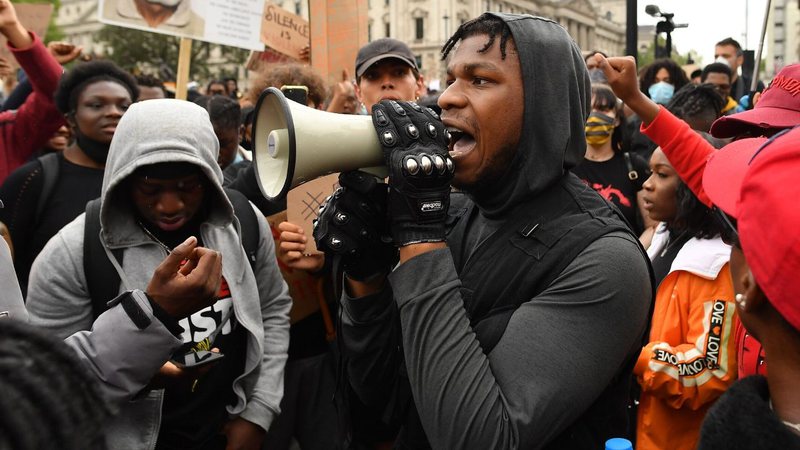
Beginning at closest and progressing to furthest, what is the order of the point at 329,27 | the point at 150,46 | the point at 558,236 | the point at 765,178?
the point at 765,178 → the point at 558,236 → the point at 329,27 → the point at 150,46

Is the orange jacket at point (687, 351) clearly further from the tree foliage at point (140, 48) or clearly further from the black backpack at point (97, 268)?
the tree foliage at point (140, 48)

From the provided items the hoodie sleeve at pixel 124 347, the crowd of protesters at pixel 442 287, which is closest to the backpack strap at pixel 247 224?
the crowd of protesters at pixel 442 287

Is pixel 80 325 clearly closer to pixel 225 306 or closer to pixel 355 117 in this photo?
pixel 225 306

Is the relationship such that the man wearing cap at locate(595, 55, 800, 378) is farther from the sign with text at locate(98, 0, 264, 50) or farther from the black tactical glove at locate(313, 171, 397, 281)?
the sign with text at locate(98, 0, 264, 50)

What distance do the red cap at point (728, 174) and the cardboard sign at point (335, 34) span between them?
3973mm

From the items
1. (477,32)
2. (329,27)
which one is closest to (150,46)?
(329,27)

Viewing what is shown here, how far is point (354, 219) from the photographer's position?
71.7 inches

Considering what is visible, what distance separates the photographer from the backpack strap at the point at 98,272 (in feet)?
8.59

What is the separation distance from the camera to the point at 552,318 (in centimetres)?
167

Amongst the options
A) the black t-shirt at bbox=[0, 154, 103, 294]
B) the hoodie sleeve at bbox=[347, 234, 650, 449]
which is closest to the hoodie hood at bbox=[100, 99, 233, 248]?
the black t-shirt at bbox=[0, 154, 103, 294]

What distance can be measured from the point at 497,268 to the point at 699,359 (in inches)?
48.1

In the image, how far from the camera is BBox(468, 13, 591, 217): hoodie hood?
183 cm

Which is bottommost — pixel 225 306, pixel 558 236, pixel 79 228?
pixel 225 306

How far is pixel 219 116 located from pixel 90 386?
3.98 m
